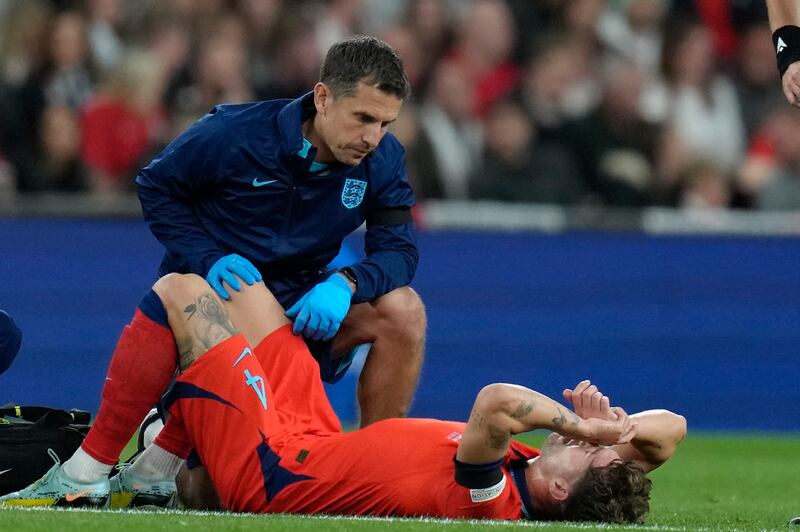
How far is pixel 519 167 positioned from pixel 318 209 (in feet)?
16.2

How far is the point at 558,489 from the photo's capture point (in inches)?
200

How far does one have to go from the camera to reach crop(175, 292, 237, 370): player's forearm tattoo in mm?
5246

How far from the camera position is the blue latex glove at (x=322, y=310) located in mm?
5664

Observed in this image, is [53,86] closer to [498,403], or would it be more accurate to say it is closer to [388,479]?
[388,479]

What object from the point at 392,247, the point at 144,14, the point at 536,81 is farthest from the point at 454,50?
the point at 392,247

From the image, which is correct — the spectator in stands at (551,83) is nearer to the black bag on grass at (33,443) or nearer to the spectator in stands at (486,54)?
the spectator in stands at (486,54)

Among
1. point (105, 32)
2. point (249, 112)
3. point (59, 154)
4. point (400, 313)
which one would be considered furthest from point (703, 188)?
point (249, 112)

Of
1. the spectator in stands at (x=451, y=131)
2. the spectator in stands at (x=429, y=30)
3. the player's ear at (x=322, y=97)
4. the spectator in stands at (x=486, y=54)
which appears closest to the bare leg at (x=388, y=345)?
the player's ear at (x=322, y=97)

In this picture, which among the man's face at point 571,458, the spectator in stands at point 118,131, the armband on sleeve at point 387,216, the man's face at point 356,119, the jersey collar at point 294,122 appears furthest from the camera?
the spectator in stands at point 118,131

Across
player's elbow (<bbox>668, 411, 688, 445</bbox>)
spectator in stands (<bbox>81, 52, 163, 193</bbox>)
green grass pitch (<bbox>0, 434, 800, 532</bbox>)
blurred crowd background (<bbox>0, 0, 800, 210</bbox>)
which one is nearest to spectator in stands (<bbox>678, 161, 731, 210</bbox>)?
blurred crowd background (<bbox>0, 0, 800, 210</bbox>)

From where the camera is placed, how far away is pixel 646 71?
38.7 feet

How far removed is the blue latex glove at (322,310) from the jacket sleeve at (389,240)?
0.20m

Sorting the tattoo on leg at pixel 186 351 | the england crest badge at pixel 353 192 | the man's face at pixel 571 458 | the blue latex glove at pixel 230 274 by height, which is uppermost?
the england crest badge at pixel 353 192

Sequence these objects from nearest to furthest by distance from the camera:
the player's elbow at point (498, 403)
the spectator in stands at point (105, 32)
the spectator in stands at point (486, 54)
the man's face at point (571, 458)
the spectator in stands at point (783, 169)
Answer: the player's elbow at point (498, 403) → the man's face at point (571, 458) → the spectator in stands at point (105, 32) → the spectator in stands at point (486, 54) → the spectator in stands at point (783, 169)
